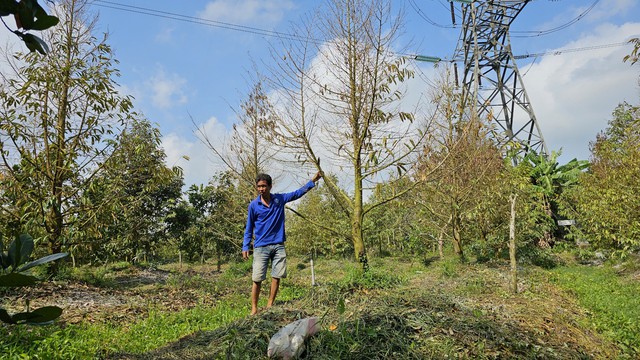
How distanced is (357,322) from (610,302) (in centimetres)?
487

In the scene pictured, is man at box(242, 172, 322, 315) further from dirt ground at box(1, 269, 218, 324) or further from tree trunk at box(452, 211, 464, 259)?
tree trunk at box(452, 211, 464, 259)

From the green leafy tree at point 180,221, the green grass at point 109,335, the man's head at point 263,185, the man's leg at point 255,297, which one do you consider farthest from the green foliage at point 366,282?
the green leafy tree at point 180,221

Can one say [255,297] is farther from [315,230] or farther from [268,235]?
[315,230]

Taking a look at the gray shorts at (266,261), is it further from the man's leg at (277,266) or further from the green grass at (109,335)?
the green grass at (109,335)

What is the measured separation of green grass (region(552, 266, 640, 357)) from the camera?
410cm

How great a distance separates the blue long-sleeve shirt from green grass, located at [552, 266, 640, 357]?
11.7ft

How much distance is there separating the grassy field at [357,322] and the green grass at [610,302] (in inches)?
0.7

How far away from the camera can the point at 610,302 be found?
18.9 feet

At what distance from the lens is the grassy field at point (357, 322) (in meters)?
2.94

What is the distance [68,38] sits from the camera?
726 cm

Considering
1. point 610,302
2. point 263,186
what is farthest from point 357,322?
point 610,302

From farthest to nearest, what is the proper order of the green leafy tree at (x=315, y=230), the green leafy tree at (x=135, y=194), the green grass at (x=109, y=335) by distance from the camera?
the green leafy tree at (x=315, y=230) → the green leafy tree at (x=135, y=194) → the green grass at (x=109, y=335)

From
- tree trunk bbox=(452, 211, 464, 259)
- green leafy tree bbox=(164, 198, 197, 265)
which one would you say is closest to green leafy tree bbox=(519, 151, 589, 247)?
tree trunk bbox=(452, 211, 464, 259)

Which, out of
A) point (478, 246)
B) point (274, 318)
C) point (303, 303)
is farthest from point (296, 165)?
point (478, 246)
